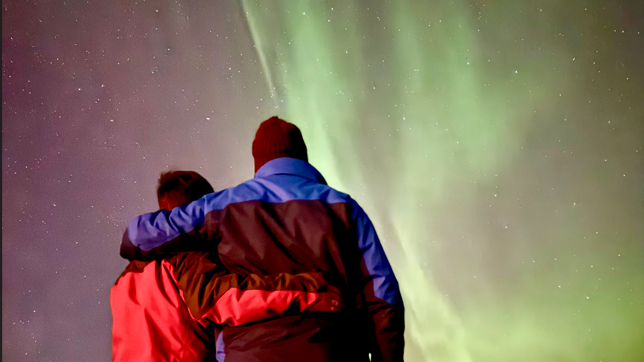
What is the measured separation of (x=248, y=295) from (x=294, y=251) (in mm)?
142

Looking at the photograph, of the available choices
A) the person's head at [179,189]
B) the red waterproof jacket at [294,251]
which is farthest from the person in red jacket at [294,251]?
the person's head at [179,189]

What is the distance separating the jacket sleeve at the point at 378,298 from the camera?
43.2 inches

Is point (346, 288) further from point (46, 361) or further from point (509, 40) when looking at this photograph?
point (509, 40)

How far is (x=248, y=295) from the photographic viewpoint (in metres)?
0.97

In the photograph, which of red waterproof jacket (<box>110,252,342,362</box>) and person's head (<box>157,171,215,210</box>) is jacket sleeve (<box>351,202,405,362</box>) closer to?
red waterproof jacket (<box>110,252,342,362</box>)

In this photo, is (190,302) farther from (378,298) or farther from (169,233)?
(378,298)

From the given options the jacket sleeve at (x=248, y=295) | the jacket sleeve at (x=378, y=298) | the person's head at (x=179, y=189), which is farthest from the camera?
the person's head at (x=179, y=189)

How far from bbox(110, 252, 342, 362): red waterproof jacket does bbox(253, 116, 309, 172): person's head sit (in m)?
0.29

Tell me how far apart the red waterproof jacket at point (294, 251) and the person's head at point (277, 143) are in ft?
0.22

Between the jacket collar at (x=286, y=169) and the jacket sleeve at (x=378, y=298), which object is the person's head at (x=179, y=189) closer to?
the jacket collar at (x=286, y=169)

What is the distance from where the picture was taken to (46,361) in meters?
2.62

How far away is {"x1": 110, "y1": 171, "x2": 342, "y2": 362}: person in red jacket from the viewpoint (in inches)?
38.2

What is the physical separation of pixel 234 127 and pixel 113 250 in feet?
3.33

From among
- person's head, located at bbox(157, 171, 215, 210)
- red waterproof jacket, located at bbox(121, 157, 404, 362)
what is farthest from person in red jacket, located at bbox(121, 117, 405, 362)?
person's head, located at bbox(157, 171, 215, 210)
